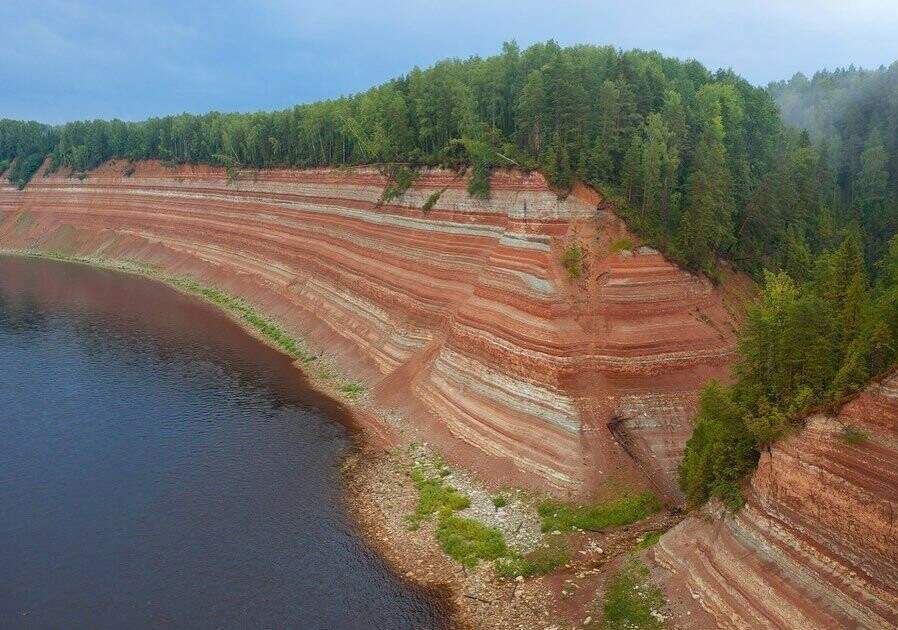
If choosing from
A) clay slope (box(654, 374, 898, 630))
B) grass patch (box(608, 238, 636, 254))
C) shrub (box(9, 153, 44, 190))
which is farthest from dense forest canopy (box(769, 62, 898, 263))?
shrub (box(9, 153, 44, 190))

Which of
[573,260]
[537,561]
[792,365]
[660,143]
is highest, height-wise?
[660,143]

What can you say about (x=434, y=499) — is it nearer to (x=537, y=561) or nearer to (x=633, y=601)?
(x=537, y=561)

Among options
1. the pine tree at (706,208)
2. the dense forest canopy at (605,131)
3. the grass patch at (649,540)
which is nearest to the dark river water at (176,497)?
the grass patch at (649,540)

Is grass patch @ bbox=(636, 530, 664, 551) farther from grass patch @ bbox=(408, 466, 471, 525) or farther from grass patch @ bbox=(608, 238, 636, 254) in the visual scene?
grass patch @ bbox=(608, 238, 636, 254)

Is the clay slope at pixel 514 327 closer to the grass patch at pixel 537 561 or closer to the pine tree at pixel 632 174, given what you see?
the pine tree at pixel 632 174

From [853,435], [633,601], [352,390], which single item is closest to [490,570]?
[633,601]

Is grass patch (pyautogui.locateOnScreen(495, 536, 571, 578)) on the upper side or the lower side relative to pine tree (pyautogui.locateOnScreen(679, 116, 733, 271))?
lower
